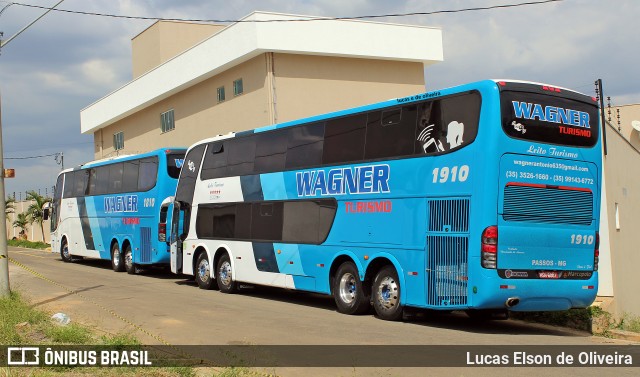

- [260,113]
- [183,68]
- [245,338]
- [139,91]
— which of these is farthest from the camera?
[139,91]

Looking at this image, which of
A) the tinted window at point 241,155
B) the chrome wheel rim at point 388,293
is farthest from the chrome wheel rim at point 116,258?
the chrome wheel rim at point 388,293

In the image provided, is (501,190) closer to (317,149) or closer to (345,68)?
(317,149)

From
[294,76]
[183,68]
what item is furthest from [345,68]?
[183,68]

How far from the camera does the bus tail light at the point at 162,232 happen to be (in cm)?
2292

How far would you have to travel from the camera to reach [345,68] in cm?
3170

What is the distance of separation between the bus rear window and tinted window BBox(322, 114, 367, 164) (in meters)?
3.42

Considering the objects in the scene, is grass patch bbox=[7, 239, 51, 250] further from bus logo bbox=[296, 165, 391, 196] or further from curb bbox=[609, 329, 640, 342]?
curb bbox=[609, 329, 640, 342]

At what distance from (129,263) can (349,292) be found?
13140 mm

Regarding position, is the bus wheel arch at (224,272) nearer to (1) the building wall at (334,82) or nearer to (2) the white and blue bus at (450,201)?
(2) the white and blue bus at (450,201)

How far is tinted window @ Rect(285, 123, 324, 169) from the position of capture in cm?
1588

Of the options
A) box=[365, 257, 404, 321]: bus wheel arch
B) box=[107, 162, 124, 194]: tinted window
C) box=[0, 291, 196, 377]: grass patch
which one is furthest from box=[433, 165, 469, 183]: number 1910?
box=[107, 162, 124, 194]: tinted window

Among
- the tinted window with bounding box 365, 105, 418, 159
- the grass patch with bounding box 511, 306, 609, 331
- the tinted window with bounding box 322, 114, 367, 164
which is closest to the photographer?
the tinted window with bounding box 365, 105, 418, 159

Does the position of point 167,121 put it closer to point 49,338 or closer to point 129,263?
point 129,263

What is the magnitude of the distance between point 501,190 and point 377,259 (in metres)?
3.23
